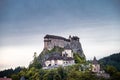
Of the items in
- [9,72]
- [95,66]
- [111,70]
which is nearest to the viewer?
[111,70]

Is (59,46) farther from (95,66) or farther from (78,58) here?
(95,66)

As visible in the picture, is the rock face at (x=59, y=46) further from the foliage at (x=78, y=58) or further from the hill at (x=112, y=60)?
the hill at (x=112, y=60)

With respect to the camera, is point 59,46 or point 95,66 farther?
point 59,46

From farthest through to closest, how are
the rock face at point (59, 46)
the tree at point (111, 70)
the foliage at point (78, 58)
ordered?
the rock face at point (59, 46), the foliage at point (78, 58), the tree at point (111, 70)

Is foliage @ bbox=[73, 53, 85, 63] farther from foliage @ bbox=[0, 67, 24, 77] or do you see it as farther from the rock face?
foliage @ bbox=[0, 67, 24, 77]

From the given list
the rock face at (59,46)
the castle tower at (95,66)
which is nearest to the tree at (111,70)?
the castle tower at (95,66)

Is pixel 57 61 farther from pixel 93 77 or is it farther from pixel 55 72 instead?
pixel 93 77

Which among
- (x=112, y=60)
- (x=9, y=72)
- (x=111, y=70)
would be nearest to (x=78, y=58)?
(x=112, y=60)

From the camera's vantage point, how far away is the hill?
36.9 ft

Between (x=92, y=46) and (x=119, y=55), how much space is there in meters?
0.96

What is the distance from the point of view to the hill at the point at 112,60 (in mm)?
11242

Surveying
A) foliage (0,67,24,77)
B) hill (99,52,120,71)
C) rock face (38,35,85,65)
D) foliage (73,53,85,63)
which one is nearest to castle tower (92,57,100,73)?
hill (99,52,120,71)

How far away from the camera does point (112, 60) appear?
11875 mm

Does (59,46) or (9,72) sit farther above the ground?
(59,46)
